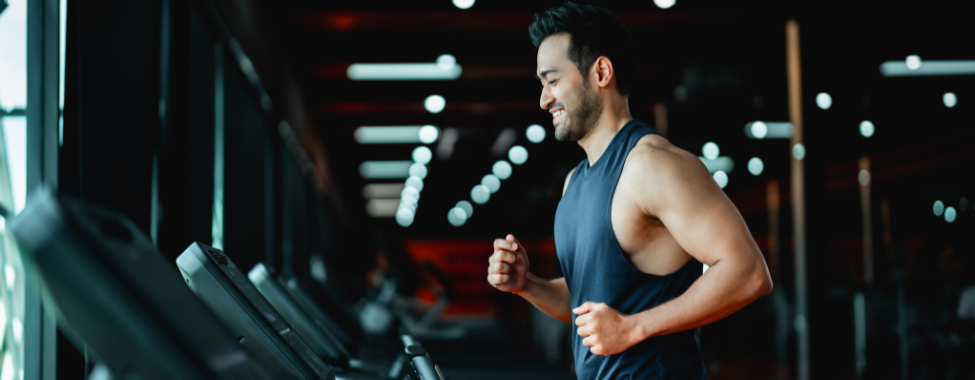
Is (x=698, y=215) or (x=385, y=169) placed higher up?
(x=385, y=169)

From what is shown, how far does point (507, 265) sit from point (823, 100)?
4504 millimetres

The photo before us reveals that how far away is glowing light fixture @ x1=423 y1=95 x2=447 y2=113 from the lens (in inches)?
314

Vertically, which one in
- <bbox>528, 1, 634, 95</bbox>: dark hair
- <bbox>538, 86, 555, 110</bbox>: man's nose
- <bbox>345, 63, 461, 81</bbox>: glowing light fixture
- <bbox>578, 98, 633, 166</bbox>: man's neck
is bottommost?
<bbox>578, 98, 633, 166</bbox>: man's neck

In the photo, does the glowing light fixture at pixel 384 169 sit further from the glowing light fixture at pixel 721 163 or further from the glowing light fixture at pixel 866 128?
the glowing light fixture at pixel 866 128

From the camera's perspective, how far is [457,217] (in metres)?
25.0

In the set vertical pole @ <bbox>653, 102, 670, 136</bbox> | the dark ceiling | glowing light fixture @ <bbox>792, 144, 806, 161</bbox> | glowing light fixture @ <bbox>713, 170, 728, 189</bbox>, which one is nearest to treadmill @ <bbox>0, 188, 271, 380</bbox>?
the dark ceiling

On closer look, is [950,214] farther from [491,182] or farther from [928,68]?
[491,182]

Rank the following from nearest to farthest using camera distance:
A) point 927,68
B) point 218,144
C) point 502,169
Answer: point 218,144, point 927,68, point 502,169

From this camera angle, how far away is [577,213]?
1500mm

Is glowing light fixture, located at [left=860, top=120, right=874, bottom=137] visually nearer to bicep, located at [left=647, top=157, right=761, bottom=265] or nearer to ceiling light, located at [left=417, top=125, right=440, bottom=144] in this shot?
ceiling light, located at [left=417, top=125, right=440, bottom=144]

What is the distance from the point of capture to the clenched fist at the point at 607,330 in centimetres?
125

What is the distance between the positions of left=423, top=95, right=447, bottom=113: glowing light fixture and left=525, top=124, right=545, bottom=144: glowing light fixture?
60.2 inches

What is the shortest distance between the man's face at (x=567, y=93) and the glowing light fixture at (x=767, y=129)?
317 inches

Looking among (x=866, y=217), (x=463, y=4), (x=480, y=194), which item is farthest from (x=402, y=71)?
(x=480, y=194)
